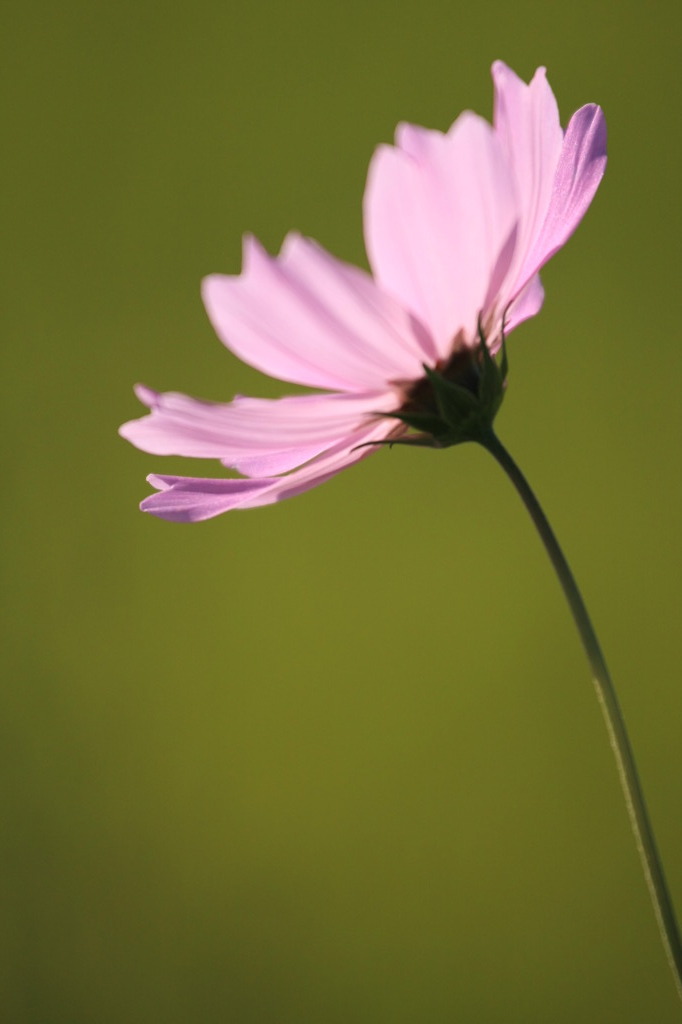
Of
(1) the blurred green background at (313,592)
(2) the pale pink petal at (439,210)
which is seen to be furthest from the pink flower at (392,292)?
(1) the blurred green background at (313,592)

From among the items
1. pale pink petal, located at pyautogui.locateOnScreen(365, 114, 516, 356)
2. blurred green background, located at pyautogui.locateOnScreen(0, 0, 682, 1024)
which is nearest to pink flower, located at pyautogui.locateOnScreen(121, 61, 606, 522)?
pale pink petal, located at pyautogui.locateOnScreen(365, 114, 516, 356)

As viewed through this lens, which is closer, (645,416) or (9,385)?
(645,416)

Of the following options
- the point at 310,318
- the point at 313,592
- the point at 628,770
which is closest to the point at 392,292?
the point at 310,318

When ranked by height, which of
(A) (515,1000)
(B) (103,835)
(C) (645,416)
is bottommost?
(A) (515,1000)

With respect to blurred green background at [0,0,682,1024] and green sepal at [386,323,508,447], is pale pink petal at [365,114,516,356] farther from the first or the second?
blurred green background at [0,0,682,1024]

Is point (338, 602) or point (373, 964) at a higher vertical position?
point (338, 602)

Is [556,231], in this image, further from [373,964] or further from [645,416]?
[373,964]

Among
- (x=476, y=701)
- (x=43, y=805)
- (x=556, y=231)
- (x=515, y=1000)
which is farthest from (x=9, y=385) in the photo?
(x=556, y=231)

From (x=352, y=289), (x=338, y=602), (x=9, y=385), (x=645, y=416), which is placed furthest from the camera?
(x=9, y=385)

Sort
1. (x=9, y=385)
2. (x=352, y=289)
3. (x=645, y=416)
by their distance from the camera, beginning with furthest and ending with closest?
(x=9, y=385) → (x=645, y=416) → (x=352, y=289)
